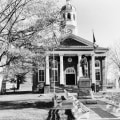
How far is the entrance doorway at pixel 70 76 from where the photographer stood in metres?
46.8

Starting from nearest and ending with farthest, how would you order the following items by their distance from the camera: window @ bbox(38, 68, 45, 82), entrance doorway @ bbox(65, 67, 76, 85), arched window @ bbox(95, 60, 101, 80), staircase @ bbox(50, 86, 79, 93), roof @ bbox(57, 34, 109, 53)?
staircase @ bbox(50, 86, 79, 93), roof @ bbox(57, 34, 109, 53), window @ bbox(38, 68, 45, 82), entrance doorway @ bbox(65, 67, 76, 85), arched window @ bbox(95, 60, 101, 80)

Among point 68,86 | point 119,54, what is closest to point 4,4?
point 68,86

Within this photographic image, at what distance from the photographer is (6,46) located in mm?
13055

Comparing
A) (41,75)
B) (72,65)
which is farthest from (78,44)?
(41,75)

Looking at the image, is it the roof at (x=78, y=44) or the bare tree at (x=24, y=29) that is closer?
the bare tree at (x=24, y=29)

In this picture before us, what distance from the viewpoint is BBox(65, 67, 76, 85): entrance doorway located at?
153 ft

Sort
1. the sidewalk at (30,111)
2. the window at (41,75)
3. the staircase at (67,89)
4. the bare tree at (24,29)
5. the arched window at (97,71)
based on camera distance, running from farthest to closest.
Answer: the arched window at (97,71)
the window at (41,75)
the staircase at (67,89)
the bare tree at (24,29)
the sidewalk at (30,111)

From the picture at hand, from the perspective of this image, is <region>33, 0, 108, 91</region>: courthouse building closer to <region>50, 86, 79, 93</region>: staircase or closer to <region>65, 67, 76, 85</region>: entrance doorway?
<region>65, 67, 76, 85</region>: entrance doorway

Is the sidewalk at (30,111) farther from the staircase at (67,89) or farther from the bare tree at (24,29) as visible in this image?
the staircase at (67,89)

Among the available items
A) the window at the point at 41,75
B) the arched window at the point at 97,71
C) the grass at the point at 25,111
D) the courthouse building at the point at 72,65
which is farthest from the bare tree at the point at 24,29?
the arched window at the point at 97,71

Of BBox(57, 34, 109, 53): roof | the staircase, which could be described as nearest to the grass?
the staircase

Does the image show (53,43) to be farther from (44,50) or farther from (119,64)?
(119,64)

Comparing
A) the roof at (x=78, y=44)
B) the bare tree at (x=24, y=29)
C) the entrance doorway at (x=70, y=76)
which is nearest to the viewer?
the bare tree at (x=24, y=29)

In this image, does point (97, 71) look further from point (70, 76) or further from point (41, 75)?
point (41, 75)
